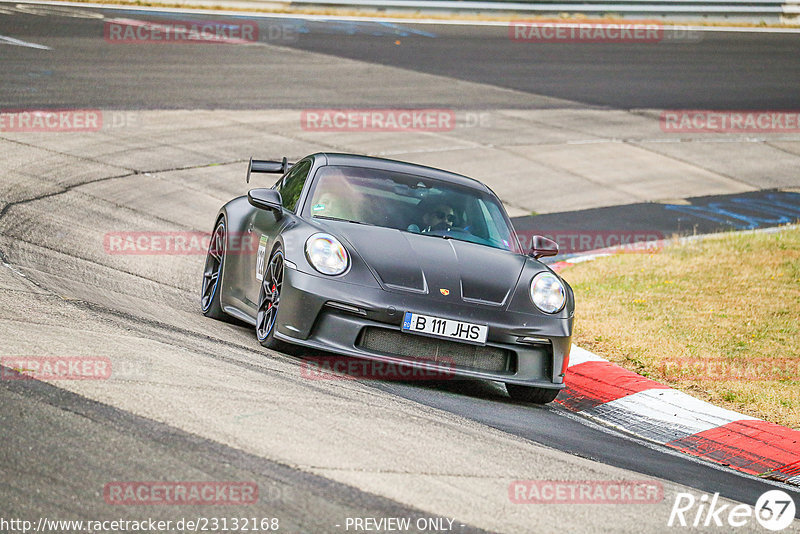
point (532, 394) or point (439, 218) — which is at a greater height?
point (439, 218)

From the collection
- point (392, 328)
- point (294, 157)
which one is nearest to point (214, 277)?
point (392, 328)

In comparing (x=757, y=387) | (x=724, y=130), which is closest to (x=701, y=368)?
(x=757, y=387)

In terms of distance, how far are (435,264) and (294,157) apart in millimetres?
8702

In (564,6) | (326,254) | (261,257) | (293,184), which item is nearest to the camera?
(326,254)

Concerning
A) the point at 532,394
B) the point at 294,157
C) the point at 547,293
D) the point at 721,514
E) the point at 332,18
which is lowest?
the point at 532,394

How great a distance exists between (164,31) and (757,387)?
741 inches

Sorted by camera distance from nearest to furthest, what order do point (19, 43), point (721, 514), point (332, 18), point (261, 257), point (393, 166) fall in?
point (721, 514) < point (261, 257) < point (393, 166) < point (19, 43) < point (332, 18)

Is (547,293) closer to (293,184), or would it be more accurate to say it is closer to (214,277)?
(293,184)

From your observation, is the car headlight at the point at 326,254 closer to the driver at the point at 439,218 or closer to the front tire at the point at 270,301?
the front tire at the point at 270,301

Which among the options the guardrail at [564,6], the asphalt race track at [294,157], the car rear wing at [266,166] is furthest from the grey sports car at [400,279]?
the guardrail at [564,6]

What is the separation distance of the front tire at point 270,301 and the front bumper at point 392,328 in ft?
0.45

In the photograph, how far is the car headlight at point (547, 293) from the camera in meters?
7.04

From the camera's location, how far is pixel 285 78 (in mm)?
20734

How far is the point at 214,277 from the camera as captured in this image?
28.1 feet
